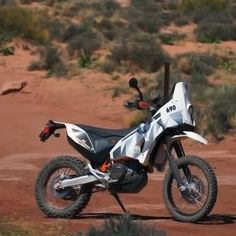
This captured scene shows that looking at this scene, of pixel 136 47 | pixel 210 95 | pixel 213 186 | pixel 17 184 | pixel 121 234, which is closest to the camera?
pixel 121 234

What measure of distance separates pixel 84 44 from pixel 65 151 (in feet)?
51.8

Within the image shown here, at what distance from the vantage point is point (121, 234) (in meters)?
6.17

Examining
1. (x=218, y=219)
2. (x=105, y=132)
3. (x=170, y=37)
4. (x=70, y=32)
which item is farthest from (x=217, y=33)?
(x=218, y=219)

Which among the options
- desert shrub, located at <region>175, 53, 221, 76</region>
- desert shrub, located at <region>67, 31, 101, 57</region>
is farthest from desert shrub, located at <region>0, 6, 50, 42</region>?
desert shrub, located at <region>175, 53, 221, 76</region>

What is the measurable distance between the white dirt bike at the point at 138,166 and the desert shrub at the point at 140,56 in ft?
58.6

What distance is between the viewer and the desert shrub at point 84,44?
31.0 meters

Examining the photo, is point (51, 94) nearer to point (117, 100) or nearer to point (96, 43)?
point (117, 100)

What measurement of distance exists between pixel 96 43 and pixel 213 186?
2391cm

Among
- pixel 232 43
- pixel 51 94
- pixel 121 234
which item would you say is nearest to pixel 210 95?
pixel 51 94

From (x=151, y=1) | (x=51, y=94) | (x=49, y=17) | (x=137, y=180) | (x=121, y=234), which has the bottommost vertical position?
(x=151, y=1)

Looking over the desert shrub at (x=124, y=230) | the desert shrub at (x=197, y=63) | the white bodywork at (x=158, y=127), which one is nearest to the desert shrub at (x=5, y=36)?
the desert shrub at (x=197, y=63)

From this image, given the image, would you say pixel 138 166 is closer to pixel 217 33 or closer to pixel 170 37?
pixel 170 37

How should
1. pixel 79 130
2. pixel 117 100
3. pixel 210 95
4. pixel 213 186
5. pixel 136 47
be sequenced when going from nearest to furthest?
pixel 213 186 → pixel 79 130 → pixel 210 95 → pixel 117 100 → pixel 136 47

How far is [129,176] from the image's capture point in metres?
8.77
